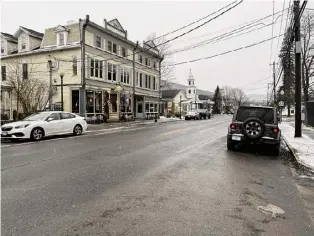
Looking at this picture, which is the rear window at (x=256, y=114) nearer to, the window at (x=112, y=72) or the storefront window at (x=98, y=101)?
the storefront window at (x=98, y=101)

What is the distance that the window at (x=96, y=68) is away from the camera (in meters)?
26.5

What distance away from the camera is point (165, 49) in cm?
5297

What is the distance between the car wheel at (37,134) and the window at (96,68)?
1359cm

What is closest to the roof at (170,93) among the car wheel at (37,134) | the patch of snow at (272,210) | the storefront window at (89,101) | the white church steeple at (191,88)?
the white church steeple at (191,88)

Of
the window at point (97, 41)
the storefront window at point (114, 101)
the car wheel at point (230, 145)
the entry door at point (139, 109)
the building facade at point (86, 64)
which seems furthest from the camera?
the entry door at point (139, 109)

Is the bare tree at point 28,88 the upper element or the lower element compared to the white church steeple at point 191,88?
lower

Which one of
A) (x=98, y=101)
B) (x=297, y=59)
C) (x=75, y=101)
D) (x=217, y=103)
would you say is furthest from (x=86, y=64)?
(x=217, y=103)

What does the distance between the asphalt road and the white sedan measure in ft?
15.7

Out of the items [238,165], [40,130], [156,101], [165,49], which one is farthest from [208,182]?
[165,49]

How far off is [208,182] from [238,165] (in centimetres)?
234

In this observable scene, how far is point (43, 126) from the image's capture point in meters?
13.9

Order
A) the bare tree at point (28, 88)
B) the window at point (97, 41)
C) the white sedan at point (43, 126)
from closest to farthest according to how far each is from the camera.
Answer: the white sedan at point (43, 126) → the bare tree at point (28, 88) → the window at point (97, 41)

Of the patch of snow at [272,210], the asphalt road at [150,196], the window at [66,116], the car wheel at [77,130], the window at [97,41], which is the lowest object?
the patch of snow at [272,210]

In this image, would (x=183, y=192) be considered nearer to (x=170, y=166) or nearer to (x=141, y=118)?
(x=170, y=166)
